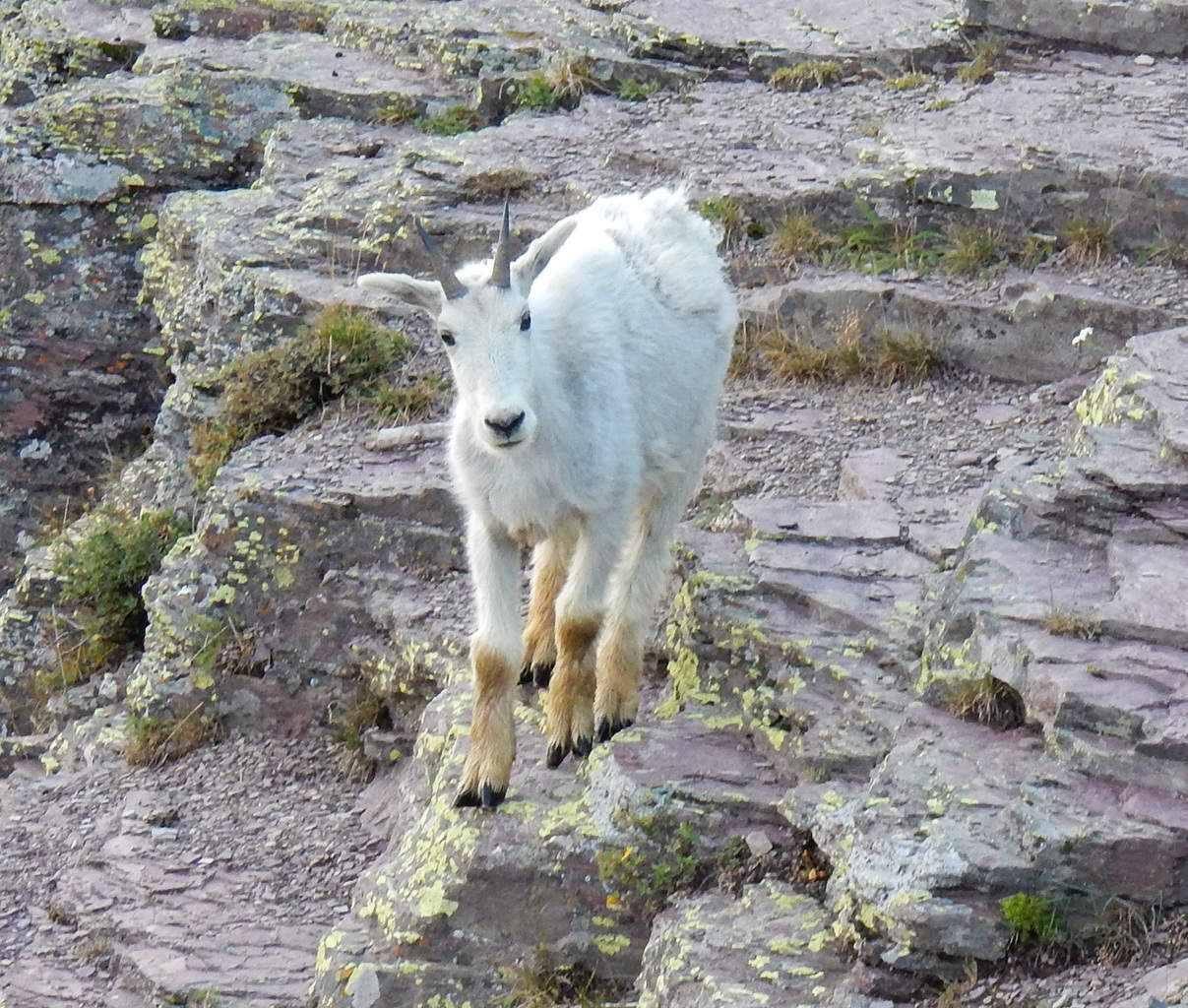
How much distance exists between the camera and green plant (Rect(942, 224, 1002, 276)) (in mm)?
10438

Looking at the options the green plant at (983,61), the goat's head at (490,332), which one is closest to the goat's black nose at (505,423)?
the goat's head at (490,332)

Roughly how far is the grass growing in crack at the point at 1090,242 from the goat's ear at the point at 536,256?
4827 mm

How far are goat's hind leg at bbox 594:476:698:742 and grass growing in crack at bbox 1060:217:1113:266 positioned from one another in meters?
4.21

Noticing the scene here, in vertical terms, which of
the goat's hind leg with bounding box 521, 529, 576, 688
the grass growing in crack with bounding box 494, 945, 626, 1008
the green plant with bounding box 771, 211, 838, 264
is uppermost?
the green plant with bounding box 771, 211, 838, 264

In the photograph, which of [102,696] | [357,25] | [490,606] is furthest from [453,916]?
[357,25]

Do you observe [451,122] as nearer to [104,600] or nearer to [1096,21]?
[104,600]

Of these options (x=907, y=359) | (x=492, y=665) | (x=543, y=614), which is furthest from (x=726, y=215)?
(x=492, y=665)

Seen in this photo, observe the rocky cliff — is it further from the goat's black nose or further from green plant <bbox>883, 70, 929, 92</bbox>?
the goat's black nose

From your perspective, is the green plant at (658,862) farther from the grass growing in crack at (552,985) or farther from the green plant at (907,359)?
the green plant at (907,359)

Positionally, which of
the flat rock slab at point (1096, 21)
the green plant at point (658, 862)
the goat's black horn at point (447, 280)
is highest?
the flat rock slab at point (1096, 21)

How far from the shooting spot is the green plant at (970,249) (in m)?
10.4

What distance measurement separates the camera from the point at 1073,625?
19.9 feet

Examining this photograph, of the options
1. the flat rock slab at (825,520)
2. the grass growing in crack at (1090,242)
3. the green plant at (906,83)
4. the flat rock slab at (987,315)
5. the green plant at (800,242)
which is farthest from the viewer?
the green plant at (906,83)

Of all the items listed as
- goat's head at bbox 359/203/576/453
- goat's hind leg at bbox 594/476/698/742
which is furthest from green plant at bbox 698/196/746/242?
goat's head at bbox 359/203/576/453
